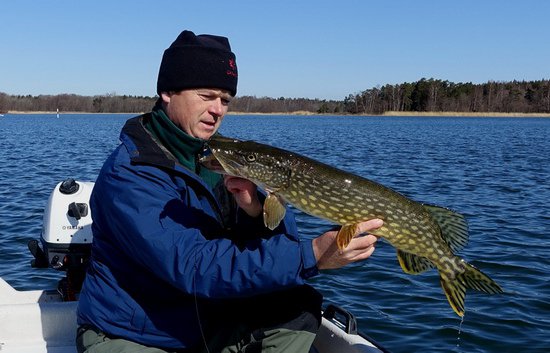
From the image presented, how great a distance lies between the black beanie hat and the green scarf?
20 cm

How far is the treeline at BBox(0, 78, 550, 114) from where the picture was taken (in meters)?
124

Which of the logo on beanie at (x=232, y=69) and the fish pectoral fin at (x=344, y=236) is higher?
the logo on beanie at (x=232, y=69)

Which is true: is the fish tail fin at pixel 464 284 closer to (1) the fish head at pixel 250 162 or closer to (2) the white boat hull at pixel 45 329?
(2) the white boat hull at pixel 45 329

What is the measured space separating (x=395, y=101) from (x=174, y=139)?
135 m

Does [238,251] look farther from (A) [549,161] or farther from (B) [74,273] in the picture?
(A) [549,161]

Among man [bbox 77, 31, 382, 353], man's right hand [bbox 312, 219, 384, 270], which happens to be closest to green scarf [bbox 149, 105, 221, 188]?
man [bbox 77, 31, 382, 353]

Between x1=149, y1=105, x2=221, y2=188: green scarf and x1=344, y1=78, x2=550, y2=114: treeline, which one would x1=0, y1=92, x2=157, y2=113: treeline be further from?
x1=149, y1=105, x2=221, y2=188: green scarf

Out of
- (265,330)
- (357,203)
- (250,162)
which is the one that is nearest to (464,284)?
(357,203)

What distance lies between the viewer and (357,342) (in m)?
4.11

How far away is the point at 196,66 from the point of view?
144 inches

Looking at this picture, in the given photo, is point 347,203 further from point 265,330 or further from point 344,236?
point 265,330

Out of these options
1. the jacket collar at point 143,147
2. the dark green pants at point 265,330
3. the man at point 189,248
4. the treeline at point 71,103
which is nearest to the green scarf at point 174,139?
the man at point 189,248

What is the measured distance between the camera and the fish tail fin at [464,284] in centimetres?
353

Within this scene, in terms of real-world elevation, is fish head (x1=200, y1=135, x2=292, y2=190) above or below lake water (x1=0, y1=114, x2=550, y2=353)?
above
